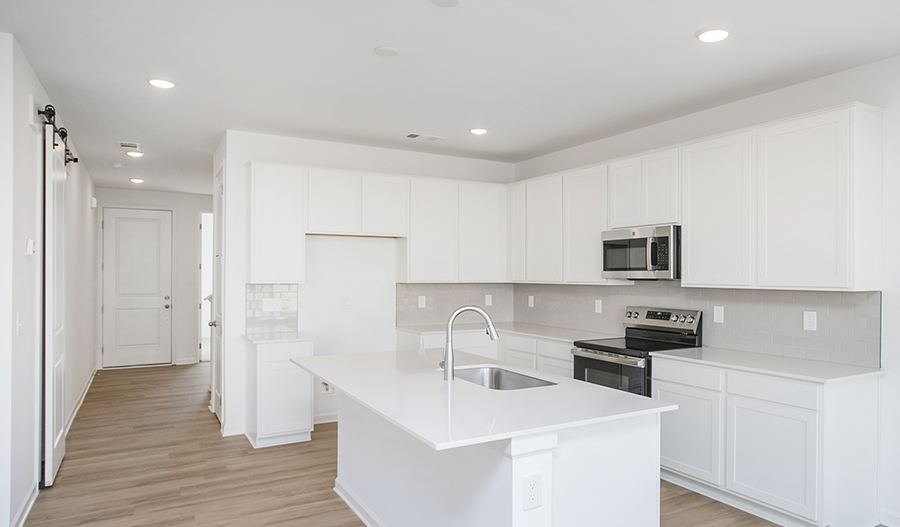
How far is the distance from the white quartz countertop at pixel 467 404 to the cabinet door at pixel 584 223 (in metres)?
1.81

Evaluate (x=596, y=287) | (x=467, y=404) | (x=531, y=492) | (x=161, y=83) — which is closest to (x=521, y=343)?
(x=596, y=287)

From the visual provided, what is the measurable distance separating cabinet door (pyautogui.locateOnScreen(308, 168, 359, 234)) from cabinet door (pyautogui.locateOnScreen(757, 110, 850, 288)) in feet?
10.1

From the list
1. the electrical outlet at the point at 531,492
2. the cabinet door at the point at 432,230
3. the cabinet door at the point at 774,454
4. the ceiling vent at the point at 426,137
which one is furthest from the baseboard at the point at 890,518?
the ceiling vent at the point at 426,137

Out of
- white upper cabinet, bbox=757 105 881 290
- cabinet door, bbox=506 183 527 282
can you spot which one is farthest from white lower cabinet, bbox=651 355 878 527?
cabinet door, bbox=506 183 527 282

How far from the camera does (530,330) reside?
512 centimetres

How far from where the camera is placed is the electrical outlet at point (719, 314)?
3844 mm

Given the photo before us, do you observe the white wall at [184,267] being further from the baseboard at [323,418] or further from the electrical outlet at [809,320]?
the electrical outlet at [809,320]

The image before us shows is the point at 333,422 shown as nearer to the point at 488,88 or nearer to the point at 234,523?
the point at 234,523

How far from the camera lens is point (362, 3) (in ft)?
7.97

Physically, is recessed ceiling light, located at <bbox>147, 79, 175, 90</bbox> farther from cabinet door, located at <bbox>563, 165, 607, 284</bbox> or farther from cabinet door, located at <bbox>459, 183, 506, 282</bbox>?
cabinet door, located at <bbox>563, 165, 607, 284</bbox>

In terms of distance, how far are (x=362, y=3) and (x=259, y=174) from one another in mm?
2410

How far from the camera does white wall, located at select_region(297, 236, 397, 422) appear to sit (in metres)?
5.07

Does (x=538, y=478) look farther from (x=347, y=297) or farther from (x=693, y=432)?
(x=347, y=297)

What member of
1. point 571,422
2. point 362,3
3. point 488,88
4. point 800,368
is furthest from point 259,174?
point 800,368
